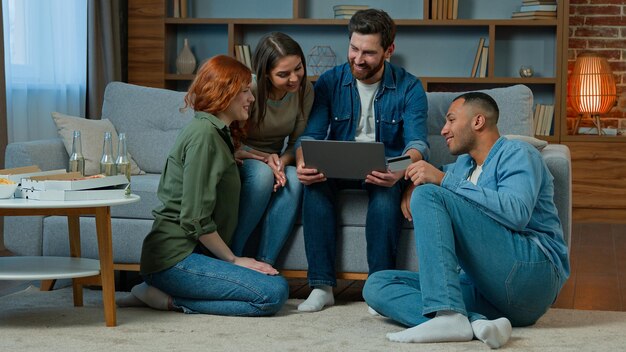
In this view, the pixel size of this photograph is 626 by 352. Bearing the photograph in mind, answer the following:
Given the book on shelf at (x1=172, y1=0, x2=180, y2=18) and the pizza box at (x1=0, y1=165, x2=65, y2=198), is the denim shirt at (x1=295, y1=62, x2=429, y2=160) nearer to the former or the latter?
the pizza box at (x1=0, y1=165, x2=65, y2=198)

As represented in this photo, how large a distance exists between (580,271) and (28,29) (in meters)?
2.99

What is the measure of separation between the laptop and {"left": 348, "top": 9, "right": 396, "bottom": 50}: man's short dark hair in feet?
1.52

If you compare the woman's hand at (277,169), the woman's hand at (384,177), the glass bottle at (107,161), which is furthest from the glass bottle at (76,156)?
the woman's hand at (384,177)

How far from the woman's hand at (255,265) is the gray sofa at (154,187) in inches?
11.9

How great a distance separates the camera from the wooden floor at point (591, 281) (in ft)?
12.0

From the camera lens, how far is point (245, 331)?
2961mm

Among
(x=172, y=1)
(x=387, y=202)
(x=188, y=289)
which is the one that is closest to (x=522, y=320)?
(x=387, y=202)

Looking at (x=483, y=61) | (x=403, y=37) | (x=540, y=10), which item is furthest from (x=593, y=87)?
(x=403, y=37)

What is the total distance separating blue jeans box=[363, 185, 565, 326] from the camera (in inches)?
108

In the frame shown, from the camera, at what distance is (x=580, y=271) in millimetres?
4453

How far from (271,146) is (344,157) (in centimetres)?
50

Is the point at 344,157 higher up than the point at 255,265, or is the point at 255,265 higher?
the point at 344,157

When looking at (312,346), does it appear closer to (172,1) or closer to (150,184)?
(150,184)

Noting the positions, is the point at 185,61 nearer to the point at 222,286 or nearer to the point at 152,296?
the point at 152,296
